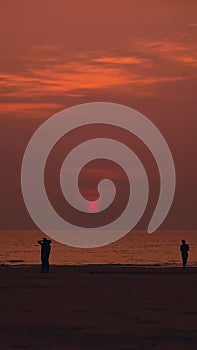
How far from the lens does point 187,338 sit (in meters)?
18.9

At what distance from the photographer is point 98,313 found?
23609 mm

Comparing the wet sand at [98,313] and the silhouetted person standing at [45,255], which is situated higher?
the silhouetted person standing at [45,255]

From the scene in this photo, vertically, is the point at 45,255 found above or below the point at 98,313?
above

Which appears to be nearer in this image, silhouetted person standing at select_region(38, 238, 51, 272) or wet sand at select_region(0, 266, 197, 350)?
wet sand at select_region(0, 266, 197, 350)

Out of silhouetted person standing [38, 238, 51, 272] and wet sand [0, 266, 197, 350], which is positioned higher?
silhouetted person standing [38, 238, 51, 272]

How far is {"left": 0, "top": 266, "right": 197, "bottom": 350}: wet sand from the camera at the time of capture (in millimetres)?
18469

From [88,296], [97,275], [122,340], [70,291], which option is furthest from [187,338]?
[97,275]

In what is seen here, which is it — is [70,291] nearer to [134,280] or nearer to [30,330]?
[134,280]

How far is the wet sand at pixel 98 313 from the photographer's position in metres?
18.5

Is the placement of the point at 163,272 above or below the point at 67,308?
above

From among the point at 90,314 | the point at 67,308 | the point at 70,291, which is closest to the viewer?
the point at 90,314

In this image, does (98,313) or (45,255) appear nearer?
(98,313)

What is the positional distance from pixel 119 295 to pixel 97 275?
458 inches

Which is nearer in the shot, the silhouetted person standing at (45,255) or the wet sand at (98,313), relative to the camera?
the wet sand at (98,313)
